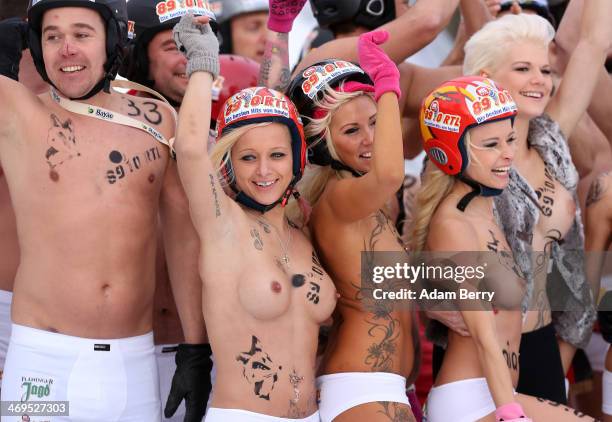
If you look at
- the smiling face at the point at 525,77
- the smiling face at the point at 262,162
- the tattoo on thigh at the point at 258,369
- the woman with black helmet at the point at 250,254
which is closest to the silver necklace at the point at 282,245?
the woman with black helmet at the point at 250,254

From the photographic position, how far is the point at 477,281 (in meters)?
4.62

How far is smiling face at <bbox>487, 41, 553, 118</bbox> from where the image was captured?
5.34m

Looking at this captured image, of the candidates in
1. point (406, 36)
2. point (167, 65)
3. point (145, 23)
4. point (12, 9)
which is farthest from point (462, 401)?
point (12, 9)

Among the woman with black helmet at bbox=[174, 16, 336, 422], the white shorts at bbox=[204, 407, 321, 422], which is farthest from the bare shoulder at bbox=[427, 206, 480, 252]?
the white shorts at bbox=[204, 407, 321, 422]

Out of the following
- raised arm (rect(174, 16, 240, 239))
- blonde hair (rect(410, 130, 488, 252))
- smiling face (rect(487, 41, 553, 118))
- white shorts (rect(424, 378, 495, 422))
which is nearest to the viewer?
raised arm (rect(174, 16, 240, 239))

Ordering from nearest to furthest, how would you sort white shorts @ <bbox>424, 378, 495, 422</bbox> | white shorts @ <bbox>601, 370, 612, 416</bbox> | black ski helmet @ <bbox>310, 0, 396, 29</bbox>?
white shorts @ <bbox>424, 378, 495, 422</bbox>, white shorts @ <bbox>601, 370, 612, 416</bbox>, black ski helmet @ <bbox>310, 0, 396, 29</bbox>

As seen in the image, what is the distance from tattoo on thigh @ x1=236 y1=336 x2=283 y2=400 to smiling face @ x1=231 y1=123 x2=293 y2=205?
2.21 feet

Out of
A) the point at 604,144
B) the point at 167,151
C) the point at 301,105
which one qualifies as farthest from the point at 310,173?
the point at 604,144

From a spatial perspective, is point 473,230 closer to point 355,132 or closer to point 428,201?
point 428,201

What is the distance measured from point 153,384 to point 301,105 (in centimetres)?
152

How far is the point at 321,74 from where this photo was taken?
15.2ft

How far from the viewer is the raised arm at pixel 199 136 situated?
154 inches

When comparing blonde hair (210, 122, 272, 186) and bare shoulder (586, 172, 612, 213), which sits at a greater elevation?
blonde hair (210, 122, 272, 186)

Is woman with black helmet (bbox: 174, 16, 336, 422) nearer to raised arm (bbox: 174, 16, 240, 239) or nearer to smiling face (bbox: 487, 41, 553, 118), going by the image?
raised arm (bbox: 174, 16, 240, 239)
